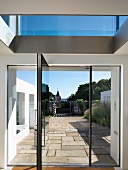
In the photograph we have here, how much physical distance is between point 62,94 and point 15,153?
1.71m

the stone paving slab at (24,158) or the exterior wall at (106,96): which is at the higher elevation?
the exterior wall at (106,96)

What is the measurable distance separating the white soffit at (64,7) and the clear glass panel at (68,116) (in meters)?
2.35

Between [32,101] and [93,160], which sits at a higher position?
[32,101]

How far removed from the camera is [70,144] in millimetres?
5277

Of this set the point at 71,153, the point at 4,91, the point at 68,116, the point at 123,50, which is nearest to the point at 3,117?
the point at 4,91

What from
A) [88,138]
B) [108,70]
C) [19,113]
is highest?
[108,70]

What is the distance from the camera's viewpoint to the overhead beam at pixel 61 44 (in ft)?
15.3

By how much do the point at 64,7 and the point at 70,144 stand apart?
11.1 feet

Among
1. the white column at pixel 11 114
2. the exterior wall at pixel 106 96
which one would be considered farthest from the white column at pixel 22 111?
the exterior wall at pixel 106 96

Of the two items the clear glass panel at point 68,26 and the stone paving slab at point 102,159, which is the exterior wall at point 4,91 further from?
the stone paving slab at point 102,159

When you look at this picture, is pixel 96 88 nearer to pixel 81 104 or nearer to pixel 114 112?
pixel 81 104

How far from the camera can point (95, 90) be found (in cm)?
522

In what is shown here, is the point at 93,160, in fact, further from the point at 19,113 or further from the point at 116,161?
the point at 19,113

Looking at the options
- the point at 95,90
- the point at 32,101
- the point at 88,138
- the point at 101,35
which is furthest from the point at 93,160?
the point at 101,35
